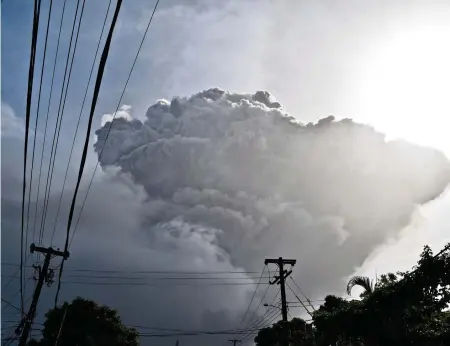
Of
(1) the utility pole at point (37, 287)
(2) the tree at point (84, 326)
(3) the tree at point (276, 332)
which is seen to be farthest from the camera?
(3) the tree at point (276, 332)

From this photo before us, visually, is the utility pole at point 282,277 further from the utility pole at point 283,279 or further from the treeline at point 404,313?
the treeline at point 404,313

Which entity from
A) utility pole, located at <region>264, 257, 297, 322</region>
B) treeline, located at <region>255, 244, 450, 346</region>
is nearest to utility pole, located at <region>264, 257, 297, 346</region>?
utility pole, located at <region>264, 257, 297, 322</region>

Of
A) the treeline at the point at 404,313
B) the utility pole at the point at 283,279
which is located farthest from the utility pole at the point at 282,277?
the treeline at the point at 404,313

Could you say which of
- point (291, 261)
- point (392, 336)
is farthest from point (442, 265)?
point (291, 261)

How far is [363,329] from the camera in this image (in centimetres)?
1658

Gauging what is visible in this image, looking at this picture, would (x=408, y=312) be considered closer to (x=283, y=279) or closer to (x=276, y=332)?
(x=283, y=279)

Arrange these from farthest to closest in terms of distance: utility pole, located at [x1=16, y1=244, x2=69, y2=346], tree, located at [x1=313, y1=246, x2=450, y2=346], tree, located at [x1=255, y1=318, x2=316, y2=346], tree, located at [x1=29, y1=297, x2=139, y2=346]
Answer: tree, located at [x1=255, y1=318, x2=316, y2=346]
tree, located at [x1=29, y1=297, x2=139, y2=346]
utility pole, located at [x1=16, y1=244, x2=69, y2=346]
tree, located at [x1=313, y1=246, x2=450, y2=346]

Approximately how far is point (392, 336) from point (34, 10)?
1625 centimetres

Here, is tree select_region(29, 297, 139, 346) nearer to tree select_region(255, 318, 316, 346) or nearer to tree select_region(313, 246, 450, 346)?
tree select_region(255, 318, 316, 346)

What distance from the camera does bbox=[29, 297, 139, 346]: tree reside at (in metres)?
30.4

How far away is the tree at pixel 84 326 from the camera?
3041cm

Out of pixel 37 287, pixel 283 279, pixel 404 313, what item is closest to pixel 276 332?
pixel 283 279

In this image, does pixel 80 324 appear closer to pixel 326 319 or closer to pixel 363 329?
pixel 326 319

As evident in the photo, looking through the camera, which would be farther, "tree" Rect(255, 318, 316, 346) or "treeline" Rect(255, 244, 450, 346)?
"tree" Rect(255, 318, 316, 346)
